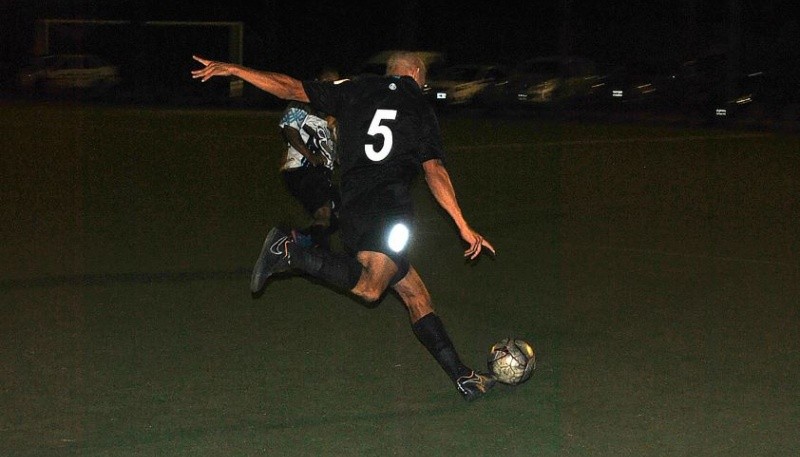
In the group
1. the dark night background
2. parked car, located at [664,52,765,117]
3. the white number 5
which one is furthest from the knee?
the dark night background

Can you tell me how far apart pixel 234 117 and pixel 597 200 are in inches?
751

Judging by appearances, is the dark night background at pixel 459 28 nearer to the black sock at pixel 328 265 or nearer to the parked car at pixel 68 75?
the parked car at pixel 68 75

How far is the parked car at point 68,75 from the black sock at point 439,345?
41.9 meters

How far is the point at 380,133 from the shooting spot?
6.37 m

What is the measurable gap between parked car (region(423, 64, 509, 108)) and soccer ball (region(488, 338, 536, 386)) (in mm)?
32430

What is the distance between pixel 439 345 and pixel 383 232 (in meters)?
0.65

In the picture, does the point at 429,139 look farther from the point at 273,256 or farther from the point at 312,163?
the point at 312,163

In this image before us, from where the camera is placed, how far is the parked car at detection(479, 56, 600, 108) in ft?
133

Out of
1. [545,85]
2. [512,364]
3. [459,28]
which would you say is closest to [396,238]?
[512,364]

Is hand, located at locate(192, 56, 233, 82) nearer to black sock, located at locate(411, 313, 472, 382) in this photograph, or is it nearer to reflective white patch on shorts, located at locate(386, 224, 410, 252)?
reflective white patch on shorts, located at locate(386, 224, 410, 252)

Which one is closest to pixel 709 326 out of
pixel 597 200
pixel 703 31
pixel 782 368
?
pixel 782 368

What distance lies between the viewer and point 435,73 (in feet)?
141

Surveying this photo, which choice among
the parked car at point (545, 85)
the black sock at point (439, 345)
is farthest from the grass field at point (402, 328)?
the parked car at point (545, 85)

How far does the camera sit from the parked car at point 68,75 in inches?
1837
